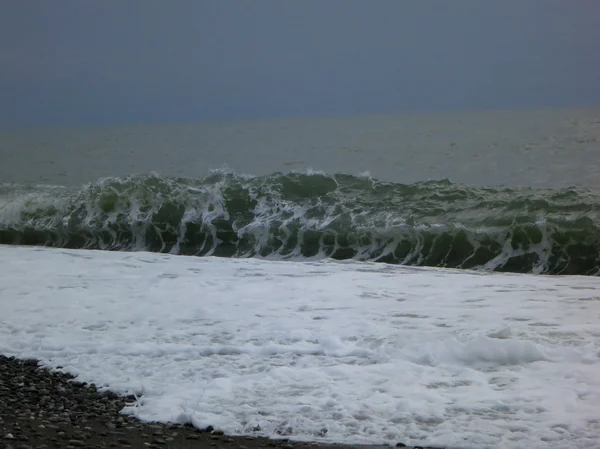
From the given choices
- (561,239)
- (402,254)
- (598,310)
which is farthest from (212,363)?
(561,239)

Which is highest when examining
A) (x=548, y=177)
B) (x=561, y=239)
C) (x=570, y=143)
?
(x=570, y=143)

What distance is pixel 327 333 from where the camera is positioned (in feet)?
18.2

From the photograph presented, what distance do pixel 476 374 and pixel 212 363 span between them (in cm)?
177

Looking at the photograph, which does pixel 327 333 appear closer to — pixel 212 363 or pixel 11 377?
pixel 212 363

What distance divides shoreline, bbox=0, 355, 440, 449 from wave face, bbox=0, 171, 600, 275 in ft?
19.9

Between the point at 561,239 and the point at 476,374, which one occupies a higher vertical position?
the point at 561,239

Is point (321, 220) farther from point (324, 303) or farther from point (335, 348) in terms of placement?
point (335, 348)

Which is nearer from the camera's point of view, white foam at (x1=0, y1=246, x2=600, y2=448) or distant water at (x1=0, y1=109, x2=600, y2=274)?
white foam at (x1=0, y1=246, x2=600, y2=448)

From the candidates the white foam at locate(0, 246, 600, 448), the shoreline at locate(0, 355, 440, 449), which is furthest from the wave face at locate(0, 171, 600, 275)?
the shoreline at locate(0, 355, 440, 449)

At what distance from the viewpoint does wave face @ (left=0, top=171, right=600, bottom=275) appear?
1008 centimetres

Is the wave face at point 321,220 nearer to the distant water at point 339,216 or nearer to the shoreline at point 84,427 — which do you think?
the distant water at point 339,216

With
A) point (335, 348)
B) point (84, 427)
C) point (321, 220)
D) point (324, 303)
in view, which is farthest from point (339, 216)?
point (84, 427)

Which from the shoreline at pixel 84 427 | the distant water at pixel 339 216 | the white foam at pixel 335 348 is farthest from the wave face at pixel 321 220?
the shoreline at pixel 84 427

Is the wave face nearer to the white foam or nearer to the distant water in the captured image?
the distant water
